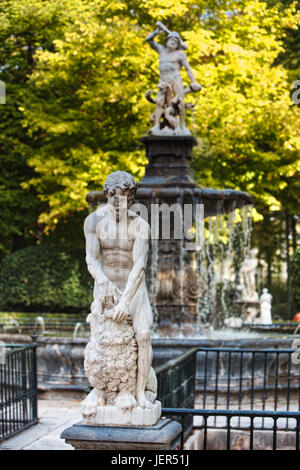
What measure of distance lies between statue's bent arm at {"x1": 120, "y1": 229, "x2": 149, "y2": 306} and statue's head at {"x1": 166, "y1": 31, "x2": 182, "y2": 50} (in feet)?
27.2

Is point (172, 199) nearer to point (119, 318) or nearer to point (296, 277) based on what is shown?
point (119, 318)

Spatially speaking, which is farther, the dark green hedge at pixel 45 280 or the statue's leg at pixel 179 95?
the dark green hedge at pixel 45 280

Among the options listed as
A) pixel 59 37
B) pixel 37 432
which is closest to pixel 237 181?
pixel 59 37

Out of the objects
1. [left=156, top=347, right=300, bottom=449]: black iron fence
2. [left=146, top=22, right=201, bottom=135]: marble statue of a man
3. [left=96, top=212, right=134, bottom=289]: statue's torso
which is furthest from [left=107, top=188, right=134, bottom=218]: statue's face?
[left=146, top=22, right=201, bottom=135]: marble statue of a man

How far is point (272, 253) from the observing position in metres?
34.0

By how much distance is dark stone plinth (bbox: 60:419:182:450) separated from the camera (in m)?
5.55

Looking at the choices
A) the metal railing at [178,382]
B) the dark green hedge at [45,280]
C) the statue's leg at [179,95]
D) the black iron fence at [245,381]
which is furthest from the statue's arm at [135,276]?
the dark green hedge at [45,280]

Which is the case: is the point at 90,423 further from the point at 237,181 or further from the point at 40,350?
the point at 237,181

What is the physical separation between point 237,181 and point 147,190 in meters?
10.1

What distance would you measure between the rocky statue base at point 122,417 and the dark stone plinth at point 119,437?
0.11 feet


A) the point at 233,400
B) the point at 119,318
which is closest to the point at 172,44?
the point at 233,400

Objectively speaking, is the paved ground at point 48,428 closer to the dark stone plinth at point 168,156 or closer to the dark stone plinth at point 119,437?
the dark stone plinth at point 119,437

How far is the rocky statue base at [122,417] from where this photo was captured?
18.7 ft

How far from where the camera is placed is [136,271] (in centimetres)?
585
